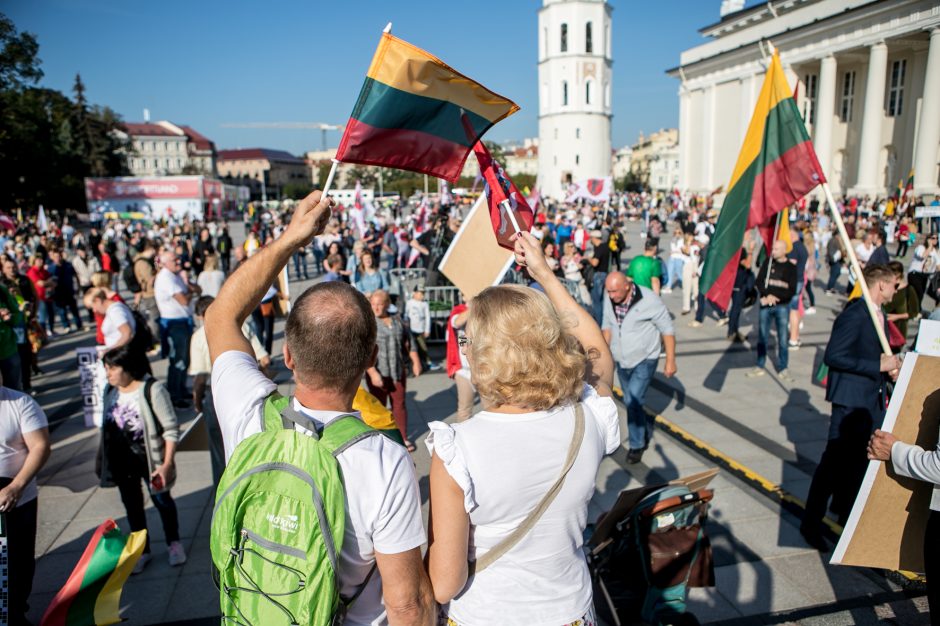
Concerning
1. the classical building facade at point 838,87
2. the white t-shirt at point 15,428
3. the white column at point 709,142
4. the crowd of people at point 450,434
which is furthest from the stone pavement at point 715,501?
the white column at point 709,142

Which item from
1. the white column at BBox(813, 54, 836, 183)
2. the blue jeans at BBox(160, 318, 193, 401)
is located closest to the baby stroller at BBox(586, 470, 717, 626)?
the blue jeans at BBox(160, 318, 193, 401)

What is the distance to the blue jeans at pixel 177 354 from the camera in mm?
7902

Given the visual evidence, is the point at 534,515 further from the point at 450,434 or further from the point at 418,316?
the point at 418,316

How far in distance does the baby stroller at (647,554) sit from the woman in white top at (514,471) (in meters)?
1.21

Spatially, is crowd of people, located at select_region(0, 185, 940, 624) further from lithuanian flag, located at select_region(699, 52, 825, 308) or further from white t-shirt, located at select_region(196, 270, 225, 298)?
white t-shirt, located at select_region(196, 270, 225, 298)

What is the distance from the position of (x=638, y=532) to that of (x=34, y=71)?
5383 cm

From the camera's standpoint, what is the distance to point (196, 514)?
510 cm

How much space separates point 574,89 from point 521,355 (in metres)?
82.7

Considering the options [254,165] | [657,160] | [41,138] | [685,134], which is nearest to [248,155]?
[254,165]

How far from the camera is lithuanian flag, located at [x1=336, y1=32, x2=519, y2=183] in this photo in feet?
8.47

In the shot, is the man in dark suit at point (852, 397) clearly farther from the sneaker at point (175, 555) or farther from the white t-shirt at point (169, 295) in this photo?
the white t-shirt at point (169, 295)

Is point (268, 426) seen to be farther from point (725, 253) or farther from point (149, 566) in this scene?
point (725, 253)

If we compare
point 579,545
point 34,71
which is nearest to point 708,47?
point 34,71

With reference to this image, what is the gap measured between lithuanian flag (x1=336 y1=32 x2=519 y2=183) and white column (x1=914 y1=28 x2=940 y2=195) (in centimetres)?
3874
